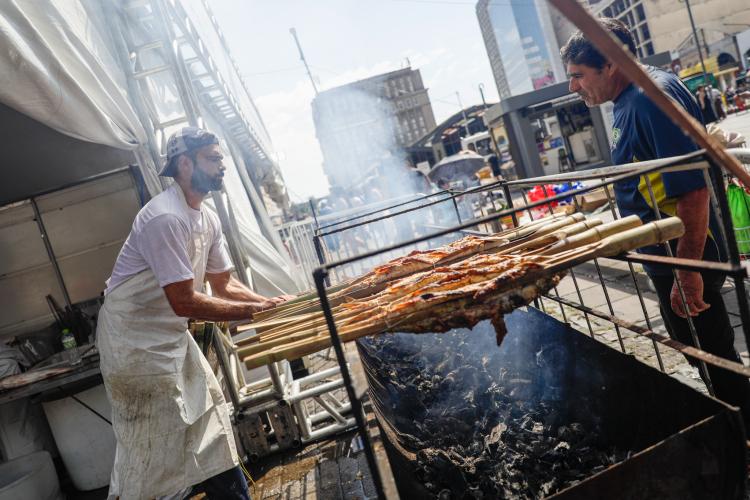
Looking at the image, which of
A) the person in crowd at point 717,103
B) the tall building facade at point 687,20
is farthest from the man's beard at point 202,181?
the tall building facade at point 687,20

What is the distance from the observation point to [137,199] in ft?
17.8

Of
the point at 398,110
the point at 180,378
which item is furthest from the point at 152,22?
the point at 398,110

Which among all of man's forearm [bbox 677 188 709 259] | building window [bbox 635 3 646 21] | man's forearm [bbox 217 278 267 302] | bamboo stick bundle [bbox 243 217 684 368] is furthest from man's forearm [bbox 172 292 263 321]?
building window [bbox 635 3 646 21]

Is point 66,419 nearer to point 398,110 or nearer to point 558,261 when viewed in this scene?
point 558,261

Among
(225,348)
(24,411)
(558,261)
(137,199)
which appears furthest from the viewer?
(137,199)

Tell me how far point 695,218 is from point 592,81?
3.24 ft

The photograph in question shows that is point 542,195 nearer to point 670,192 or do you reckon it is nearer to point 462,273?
point 670,192

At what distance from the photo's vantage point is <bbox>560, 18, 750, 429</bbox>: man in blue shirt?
2246 mm

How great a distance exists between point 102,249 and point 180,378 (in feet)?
11.2

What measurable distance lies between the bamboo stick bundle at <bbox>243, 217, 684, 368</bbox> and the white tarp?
3150 millimetres

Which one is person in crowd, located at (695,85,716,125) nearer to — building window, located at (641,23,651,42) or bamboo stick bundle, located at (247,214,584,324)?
bamboo stick bundle, located at (247,214,584,324)

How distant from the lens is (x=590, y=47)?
8.32 feet

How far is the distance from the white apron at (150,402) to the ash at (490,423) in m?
1.24

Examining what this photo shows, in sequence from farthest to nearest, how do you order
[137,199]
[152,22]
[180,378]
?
1. [137,199]
2. [152,22]
3. [180,378]
